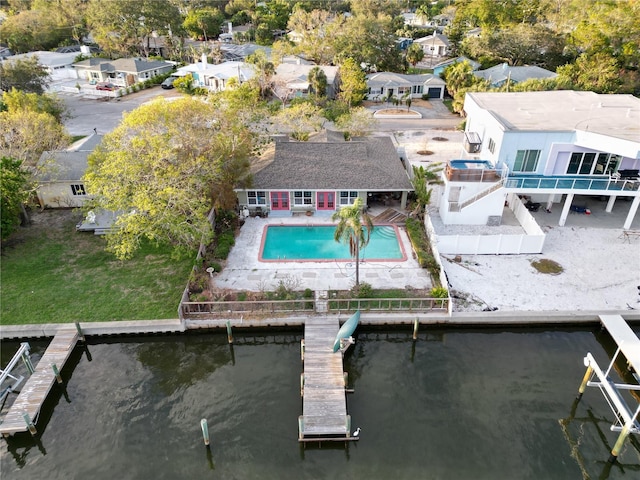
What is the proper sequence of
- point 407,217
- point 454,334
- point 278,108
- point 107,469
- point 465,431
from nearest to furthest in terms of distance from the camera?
point 107,469
point 465,431
point 454,334
point 407,217
point 278,108

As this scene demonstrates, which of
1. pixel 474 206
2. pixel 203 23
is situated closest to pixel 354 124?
pixel 474 206

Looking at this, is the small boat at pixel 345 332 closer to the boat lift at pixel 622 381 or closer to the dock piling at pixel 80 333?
the boat lift at pixel 622 381

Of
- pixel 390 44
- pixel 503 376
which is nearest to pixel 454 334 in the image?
pixel 503 376

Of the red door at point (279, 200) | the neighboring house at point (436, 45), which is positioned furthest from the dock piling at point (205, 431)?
the neighboring house at point (436, 45)

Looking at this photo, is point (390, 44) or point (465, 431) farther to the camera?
point (390, 44)

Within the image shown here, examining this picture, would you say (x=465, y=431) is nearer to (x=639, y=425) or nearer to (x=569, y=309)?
(x=639, y=425)

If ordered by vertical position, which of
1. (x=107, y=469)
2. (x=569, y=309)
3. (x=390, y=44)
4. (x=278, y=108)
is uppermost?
(x=390, y=44)
